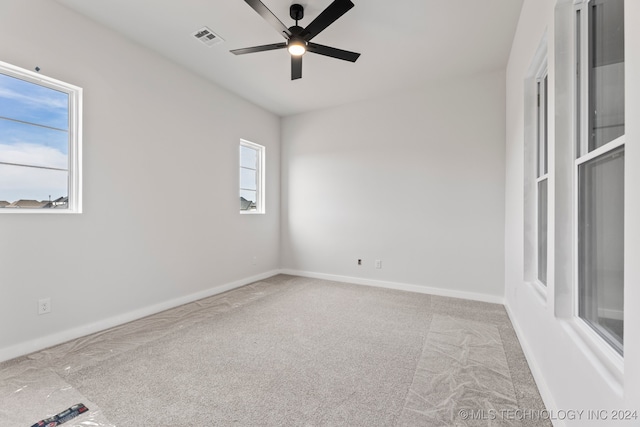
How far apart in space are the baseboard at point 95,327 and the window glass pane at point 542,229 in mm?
3607

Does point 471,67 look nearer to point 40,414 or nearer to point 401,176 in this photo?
point 401,176

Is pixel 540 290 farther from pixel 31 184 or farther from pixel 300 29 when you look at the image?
pixel 31 184

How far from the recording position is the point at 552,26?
1.60 meters

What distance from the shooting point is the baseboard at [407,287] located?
364 centimetres

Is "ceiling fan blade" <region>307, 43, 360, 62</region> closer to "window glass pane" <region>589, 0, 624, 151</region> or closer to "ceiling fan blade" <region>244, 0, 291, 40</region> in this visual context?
"ceiling fan blade" <region>244, 0, 291, 40</region>

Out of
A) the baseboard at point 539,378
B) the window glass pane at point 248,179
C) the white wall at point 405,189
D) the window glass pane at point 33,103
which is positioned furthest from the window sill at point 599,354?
the window glass pane at point 248,179

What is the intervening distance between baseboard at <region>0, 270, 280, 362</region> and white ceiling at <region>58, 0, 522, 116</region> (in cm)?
281

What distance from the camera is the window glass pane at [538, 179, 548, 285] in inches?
84.0

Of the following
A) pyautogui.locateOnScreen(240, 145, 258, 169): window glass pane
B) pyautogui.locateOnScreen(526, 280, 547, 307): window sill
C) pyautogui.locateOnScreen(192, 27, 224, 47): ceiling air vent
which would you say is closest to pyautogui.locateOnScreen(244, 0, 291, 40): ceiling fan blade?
pyautogui.locateOnScreen(192, 27, 224, 47): ceiling air vent

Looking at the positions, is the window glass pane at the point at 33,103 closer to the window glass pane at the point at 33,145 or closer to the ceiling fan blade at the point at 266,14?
the window glass pane at the point at 33,145

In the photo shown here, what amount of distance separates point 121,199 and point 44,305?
1073 millimetres

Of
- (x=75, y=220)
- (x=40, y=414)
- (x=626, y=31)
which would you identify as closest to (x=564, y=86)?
(x=626, y=31)

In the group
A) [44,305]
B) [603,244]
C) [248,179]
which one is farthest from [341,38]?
[44,305]

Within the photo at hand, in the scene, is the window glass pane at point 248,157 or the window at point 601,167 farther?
the window glass pane at point 248,157
